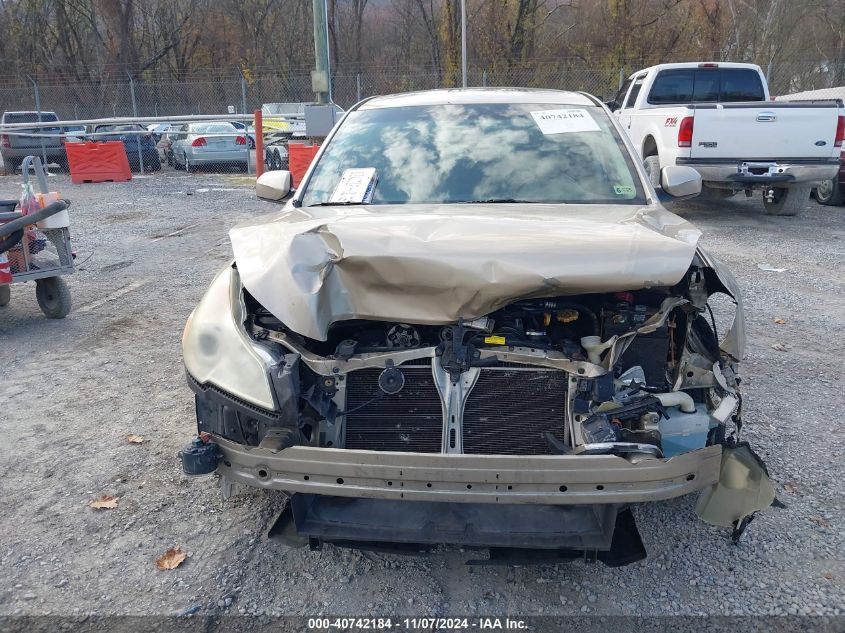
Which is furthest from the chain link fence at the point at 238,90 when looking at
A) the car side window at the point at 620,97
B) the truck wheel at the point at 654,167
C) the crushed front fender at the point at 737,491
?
the crushed front fender at the point at 737,491

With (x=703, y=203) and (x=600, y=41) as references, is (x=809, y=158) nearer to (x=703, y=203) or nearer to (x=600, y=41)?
(x=703, y=203)

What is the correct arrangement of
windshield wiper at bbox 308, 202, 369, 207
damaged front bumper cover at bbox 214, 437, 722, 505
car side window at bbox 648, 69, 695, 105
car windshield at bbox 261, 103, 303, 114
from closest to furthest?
damaged front bumper cover at bbox 214, 437, 722, 505 → windshield wiper at bbox 308, 202, 369, 207 → car side window at bbox 648, 69, 695, 105 → car windshield at bbox 261, 103, 303, 114

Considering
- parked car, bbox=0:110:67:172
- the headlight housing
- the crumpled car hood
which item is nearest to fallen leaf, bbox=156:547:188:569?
the headlight housing

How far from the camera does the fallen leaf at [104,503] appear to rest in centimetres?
337

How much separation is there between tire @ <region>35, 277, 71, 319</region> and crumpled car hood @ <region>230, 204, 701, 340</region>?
13.5 feet

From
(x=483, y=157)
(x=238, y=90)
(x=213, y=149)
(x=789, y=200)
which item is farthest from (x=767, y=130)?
(x=238, y=90)

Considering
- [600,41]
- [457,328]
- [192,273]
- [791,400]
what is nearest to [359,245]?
[457,328]

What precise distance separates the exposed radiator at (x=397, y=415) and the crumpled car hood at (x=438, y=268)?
0.25 metres

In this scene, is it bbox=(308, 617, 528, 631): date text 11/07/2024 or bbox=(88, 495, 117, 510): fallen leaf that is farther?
bbox=(88, 495, 117, 510): fallen leaf

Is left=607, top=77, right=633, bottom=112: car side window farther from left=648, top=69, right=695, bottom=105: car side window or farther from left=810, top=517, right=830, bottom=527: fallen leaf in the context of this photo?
left=810, top=517, right=830, bottom=527: fallen leaf

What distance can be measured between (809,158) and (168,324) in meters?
8.74

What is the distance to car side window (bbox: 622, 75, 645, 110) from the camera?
39.1 ft

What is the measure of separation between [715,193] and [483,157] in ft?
31.0

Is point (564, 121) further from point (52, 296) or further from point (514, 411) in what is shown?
point (52, 296)
